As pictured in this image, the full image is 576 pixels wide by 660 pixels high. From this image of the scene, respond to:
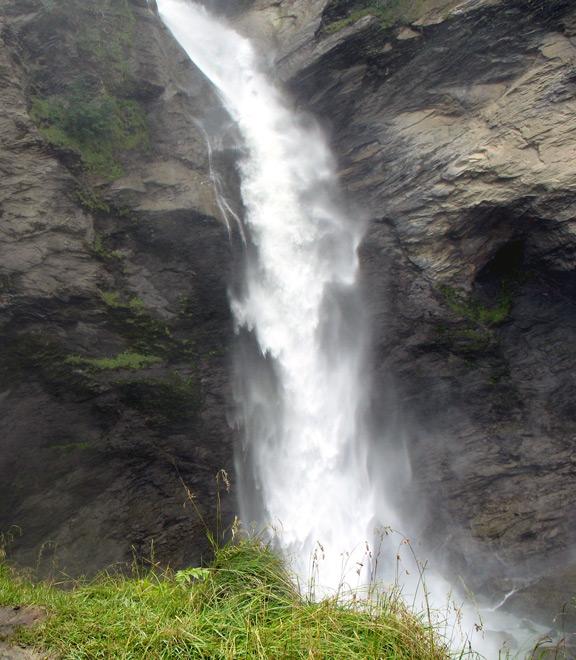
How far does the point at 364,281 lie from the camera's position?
1139 cm

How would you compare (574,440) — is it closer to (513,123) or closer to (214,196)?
(513,123)

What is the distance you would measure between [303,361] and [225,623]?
26.6ft

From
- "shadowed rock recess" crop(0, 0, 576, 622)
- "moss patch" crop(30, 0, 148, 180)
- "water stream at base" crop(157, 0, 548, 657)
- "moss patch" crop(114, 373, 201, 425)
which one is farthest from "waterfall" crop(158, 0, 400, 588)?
"moss patch" crop(30, 0, 148, 180)

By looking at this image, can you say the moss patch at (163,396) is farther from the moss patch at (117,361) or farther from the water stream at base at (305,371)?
the water stream at base at (305,371)

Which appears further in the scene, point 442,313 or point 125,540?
point 442,313

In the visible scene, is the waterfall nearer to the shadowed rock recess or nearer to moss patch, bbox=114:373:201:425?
the shadowed rock recess

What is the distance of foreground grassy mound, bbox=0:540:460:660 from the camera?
2.55m

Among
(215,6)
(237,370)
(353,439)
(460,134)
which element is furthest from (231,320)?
(215,6)

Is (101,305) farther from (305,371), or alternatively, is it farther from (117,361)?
(305,371)

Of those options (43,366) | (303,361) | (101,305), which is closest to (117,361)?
(101,305)

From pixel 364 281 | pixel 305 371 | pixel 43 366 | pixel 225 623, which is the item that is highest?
pixel 43 366

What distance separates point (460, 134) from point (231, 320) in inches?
277

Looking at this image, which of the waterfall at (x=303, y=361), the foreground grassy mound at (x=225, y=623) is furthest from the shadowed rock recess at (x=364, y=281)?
the foreground grassy mound at (x=225, y=623)

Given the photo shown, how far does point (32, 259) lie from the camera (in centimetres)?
826
